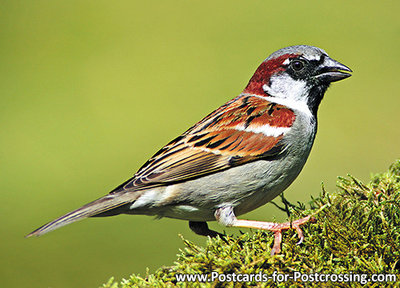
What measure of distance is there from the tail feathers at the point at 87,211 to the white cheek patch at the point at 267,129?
663 mm

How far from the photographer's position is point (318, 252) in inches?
70.1

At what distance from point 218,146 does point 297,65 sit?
0.61 metres

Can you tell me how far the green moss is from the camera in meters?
1.67

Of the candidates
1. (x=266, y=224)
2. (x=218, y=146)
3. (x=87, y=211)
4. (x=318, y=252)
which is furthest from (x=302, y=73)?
(x=87, y=211)

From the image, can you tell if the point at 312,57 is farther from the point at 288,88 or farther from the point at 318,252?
the point at 318,252

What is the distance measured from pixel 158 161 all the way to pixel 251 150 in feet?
1.50

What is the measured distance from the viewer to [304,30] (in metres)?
7.94

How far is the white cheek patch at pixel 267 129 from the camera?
238 centimetres

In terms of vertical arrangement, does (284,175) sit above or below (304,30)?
below

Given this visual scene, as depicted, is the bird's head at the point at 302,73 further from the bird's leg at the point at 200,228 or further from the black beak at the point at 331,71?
the bird's leg at the point at 200,228

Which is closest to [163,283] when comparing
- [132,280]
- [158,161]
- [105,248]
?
[132,280]

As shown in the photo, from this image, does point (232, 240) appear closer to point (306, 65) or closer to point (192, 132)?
point (192, 132)

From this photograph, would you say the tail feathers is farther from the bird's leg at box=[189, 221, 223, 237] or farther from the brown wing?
the bird's leg at box=[189, 221, 223, 237]

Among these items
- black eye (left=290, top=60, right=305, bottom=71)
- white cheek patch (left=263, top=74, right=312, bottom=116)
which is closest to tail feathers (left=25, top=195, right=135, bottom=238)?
white cheek patch (left=263, top=74, right=312, bottom=116)
